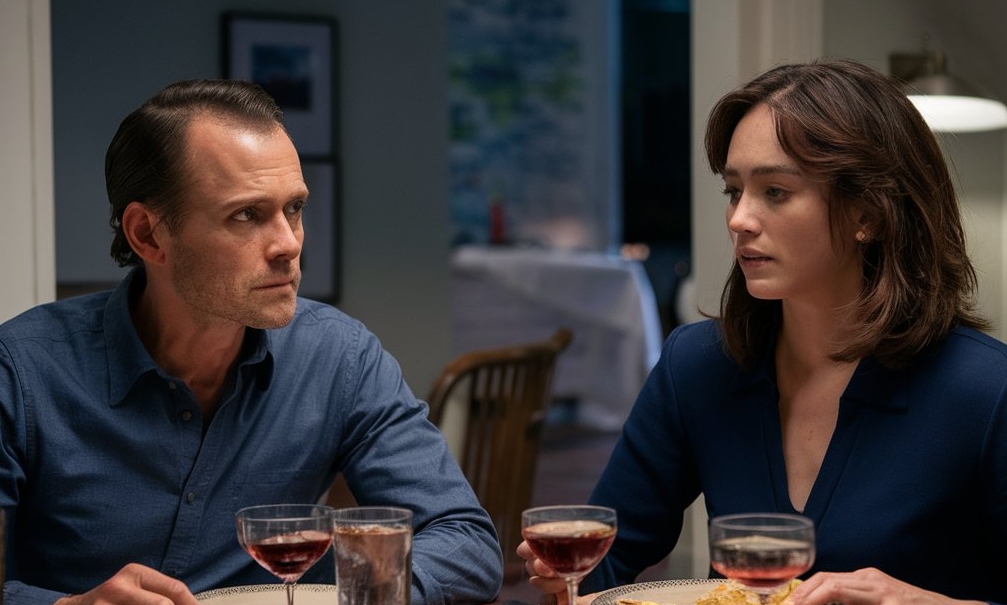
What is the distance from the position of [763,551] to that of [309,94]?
3522mm

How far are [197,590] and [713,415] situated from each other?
30.5 inches

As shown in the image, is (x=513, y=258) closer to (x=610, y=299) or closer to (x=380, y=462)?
(x=610, y=299)

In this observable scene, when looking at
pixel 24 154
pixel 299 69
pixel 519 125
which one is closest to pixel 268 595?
pixel 24 154

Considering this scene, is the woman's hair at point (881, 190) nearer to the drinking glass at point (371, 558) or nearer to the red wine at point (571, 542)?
the red wine at point (571, 542)

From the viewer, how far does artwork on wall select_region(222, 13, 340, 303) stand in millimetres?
4387

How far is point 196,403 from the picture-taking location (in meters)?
1.80

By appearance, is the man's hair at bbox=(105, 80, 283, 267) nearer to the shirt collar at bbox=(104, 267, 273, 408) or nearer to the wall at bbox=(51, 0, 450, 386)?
the shirt collar at bbox=(104, 267, 273, 408)

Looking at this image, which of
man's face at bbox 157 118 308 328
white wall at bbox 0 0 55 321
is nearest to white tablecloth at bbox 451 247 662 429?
white wall at bbox 0 0 55 321

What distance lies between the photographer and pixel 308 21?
443 centimetres

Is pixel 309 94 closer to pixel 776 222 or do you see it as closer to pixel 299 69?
pixel 299 69

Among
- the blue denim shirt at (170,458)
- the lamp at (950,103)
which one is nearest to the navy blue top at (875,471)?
the blue denim shirt at (170,458)

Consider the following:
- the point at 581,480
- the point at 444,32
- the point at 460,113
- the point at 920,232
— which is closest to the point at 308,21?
the point at 444,32

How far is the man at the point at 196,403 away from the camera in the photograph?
1.75 meters

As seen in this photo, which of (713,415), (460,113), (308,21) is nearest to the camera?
(713,415)
